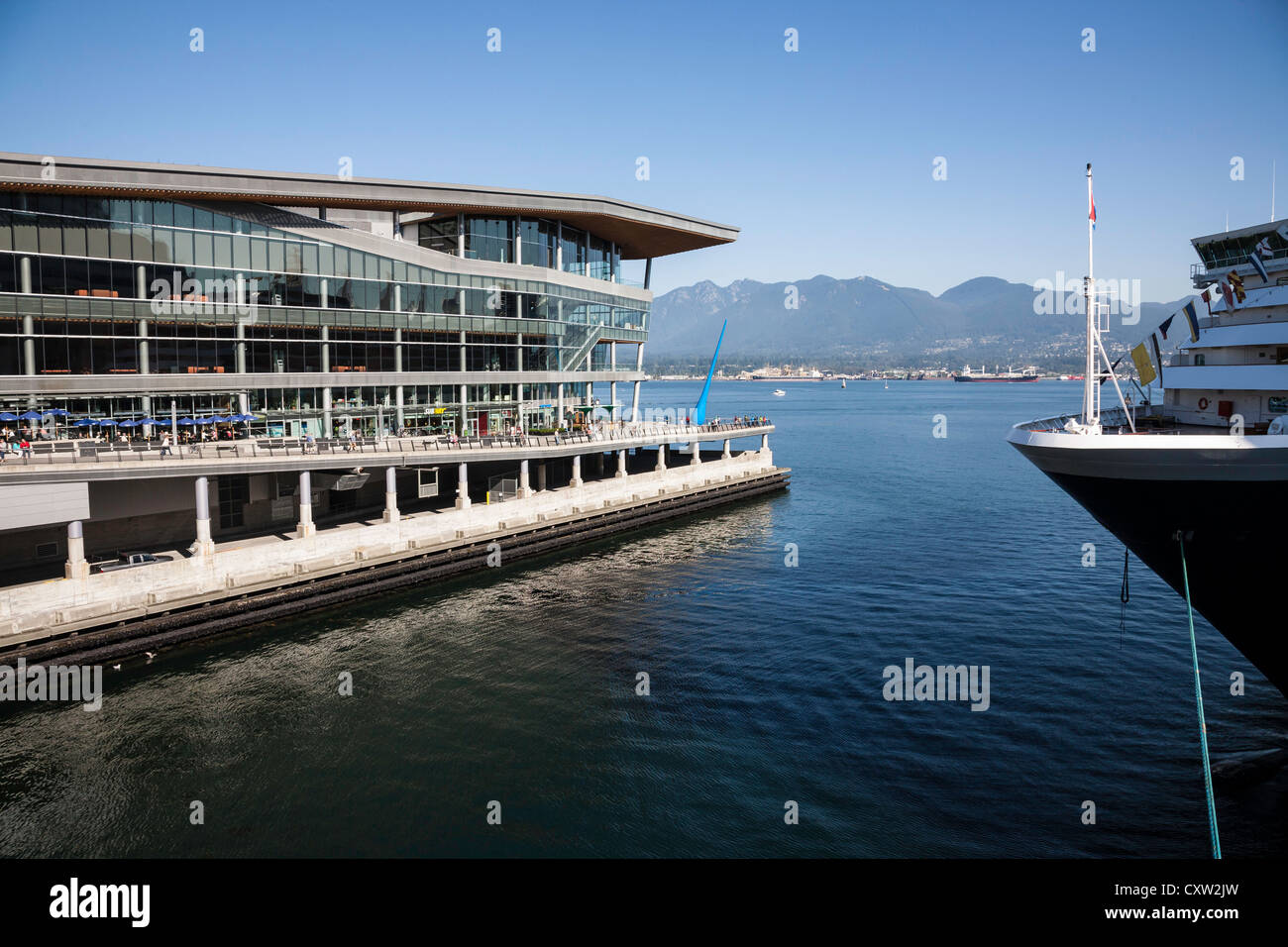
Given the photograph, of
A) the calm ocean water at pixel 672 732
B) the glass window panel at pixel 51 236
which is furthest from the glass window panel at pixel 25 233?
the calm ocean water at pixel 672 732

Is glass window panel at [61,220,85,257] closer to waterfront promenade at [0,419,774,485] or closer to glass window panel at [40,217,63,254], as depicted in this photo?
glass window panel at [40,217,63,254]

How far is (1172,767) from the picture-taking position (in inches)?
905

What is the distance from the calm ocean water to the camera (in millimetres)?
20438

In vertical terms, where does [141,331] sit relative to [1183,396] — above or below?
above

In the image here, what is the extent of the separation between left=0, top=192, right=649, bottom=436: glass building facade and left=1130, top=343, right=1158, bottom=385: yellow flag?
150 ft

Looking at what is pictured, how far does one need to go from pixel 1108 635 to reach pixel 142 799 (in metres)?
33.8

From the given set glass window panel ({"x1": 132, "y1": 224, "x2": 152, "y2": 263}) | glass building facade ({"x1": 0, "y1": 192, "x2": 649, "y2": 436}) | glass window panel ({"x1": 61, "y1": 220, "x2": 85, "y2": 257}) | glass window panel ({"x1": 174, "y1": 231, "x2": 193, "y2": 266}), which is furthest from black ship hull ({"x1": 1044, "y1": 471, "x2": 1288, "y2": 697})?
glass window panel ({"x1": 61, "y1": 220, "x2": 85, "y2": 257})

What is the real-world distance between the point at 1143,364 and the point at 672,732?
16296mm

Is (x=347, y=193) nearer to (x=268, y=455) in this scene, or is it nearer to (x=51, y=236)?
(x=51, y=236)

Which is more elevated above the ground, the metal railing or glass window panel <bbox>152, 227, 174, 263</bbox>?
glass window panel <bbox>152, 227, 174, 263</bbox>

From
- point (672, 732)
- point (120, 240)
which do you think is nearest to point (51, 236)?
point (120, 240)

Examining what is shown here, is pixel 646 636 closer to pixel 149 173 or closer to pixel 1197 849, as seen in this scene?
pixel 1197 849

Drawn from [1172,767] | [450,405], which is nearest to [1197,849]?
[1172,767]

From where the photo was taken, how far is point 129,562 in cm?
3706
